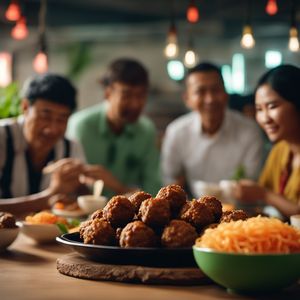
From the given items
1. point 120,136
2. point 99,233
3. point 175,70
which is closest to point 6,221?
point 99,233

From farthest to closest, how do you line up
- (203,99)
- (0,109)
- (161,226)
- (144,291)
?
(203,99) → (0,109) → (161,226) → (144,291)

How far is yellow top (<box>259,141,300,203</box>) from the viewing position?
3.90 m

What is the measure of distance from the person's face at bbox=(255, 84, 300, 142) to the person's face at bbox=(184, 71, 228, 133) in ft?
4.90

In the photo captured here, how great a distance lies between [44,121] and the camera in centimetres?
389

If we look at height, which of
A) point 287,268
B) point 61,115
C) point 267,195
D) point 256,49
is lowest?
point 267,195

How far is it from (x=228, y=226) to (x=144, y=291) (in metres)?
0.27

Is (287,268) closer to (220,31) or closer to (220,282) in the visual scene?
Answer: (220,282)

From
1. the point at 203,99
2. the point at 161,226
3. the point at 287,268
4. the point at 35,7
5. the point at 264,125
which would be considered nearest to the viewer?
the point at 287,268

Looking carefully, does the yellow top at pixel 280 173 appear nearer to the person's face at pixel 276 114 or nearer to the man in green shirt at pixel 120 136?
the person's face at pixel 276 114

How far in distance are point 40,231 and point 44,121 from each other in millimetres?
1579

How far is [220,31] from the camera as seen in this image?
31.9ft

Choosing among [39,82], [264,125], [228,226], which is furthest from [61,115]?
[228,226]

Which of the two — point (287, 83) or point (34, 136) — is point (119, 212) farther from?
point (34, 136)

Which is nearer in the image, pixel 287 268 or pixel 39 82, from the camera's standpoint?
pixel 287 268
